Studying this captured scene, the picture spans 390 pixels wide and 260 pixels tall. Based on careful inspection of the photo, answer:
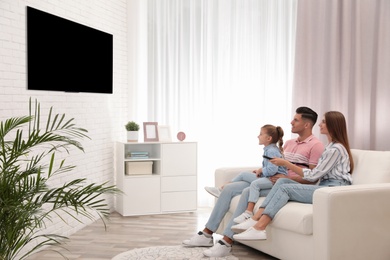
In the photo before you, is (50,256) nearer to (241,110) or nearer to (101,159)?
(101,159)

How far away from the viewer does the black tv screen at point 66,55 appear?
4.37 metres

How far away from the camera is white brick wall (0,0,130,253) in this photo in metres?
4.07

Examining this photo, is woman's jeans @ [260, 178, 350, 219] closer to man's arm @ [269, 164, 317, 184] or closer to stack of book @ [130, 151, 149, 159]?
man's arm @ [269, 164, 317, 184]

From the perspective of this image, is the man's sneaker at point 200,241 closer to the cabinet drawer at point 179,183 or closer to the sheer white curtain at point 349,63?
the cabinet drawer at point 179,183

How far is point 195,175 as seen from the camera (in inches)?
237

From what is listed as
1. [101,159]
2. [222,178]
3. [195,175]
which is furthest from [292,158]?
[101,159]

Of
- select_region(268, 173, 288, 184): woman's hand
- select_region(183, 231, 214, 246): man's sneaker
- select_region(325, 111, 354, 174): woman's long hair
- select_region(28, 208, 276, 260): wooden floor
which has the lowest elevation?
select_region(28, 208, 276, 260): wooden floor

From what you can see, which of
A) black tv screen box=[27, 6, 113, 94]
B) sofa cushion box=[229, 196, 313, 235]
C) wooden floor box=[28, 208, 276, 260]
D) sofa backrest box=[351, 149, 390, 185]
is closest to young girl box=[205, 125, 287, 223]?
sofa cushion box=[229, 196, 313, 235]

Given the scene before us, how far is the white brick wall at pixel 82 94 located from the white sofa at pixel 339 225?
1.99 meters

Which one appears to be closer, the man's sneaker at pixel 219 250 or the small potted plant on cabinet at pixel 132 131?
the man's sneaker at pixel 219 250

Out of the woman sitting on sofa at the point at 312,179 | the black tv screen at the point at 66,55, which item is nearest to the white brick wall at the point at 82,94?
the black tv screen at the point at 66,55

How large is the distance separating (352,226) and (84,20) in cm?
309

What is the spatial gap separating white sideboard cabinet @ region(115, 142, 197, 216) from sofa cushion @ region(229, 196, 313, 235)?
6.76 ft

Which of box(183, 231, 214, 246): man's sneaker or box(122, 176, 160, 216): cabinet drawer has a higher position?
box(122, 176, 160, 216): cabinet drawer
